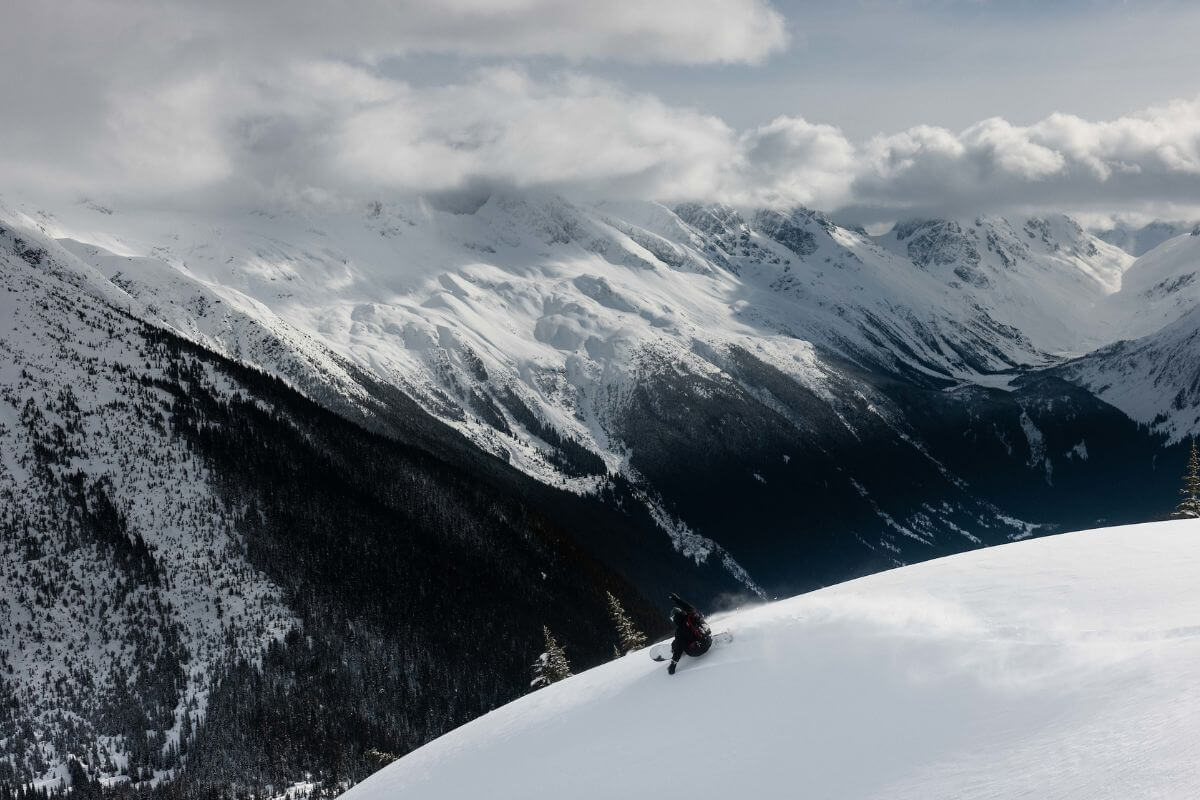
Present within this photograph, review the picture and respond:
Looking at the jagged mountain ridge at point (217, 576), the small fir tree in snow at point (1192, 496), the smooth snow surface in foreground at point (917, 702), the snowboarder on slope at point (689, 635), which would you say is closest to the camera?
the smooth snow surface in foreground at point (917, 702)

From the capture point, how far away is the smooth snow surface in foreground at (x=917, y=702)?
10.4 metres

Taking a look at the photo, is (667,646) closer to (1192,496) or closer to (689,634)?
(689,634)

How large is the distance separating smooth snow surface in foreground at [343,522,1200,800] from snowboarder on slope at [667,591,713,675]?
336 mm

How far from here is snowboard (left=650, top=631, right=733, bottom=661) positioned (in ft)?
59.1

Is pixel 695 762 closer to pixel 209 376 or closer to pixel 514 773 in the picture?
pixel 514 773

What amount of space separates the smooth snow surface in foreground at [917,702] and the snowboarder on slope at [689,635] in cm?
34

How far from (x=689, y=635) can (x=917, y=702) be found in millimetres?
5967

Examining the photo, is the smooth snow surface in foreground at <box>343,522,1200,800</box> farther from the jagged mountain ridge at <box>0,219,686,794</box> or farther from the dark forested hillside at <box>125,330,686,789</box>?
the jagged mountain ridge at <box>0,219,686,794</box>

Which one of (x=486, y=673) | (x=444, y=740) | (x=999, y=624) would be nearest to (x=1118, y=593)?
(x=999, y=624)

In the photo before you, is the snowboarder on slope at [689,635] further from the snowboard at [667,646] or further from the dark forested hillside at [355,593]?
the dark forested hillside at [355,593]

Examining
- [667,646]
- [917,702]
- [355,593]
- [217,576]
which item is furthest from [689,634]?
[355,593]

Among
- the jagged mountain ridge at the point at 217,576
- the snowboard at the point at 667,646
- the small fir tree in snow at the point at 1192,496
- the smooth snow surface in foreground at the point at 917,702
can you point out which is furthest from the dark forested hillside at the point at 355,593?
the smooth snow surface in foreground at the point at 917,702

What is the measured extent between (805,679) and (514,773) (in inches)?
223

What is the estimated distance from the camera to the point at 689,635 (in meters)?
18.0
